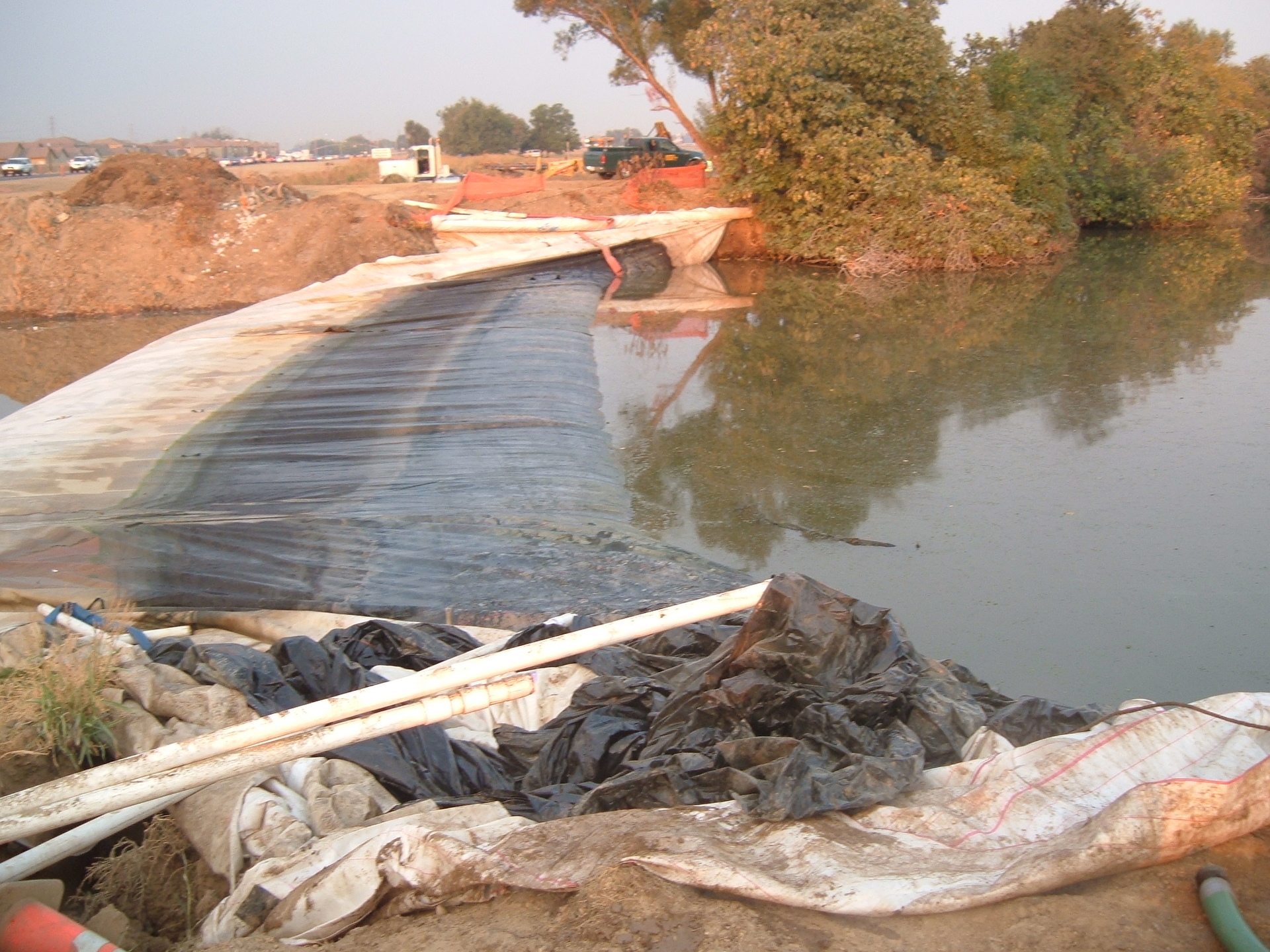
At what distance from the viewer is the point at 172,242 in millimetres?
13648

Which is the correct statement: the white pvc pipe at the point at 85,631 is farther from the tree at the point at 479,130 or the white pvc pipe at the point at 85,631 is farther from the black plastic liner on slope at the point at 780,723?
the tree at the point at 479,130

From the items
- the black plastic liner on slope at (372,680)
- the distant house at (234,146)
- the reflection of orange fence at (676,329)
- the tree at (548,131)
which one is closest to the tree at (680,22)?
the reflection of orange fence at (676,329)

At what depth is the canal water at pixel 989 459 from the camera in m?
4.08

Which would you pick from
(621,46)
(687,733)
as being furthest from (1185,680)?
(621,46)

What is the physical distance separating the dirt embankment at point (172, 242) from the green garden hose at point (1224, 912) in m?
12.9

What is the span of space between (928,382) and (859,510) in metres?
2.94

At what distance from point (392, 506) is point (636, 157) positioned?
15.4 meters

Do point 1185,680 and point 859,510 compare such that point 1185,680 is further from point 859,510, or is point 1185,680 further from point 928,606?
point 859,510

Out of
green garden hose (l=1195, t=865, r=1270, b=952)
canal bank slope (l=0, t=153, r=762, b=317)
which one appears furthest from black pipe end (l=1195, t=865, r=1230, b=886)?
canal bank slope (l=0, t=153, r=762, b=317)

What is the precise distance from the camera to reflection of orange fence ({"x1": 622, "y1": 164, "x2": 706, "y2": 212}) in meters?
16.5

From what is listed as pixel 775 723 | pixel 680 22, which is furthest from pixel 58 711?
pixel 680 22

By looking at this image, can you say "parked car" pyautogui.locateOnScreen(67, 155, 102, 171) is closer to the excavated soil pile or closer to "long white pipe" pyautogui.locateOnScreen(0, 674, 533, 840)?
"long white pipe" pyautogui.locateOnScreen(0, 674, 533, 840)

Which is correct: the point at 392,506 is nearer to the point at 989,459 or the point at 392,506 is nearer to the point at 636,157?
the point at 989,459

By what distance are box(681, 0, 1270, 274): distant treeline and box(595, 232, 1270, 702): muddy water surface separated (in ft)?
10.4
